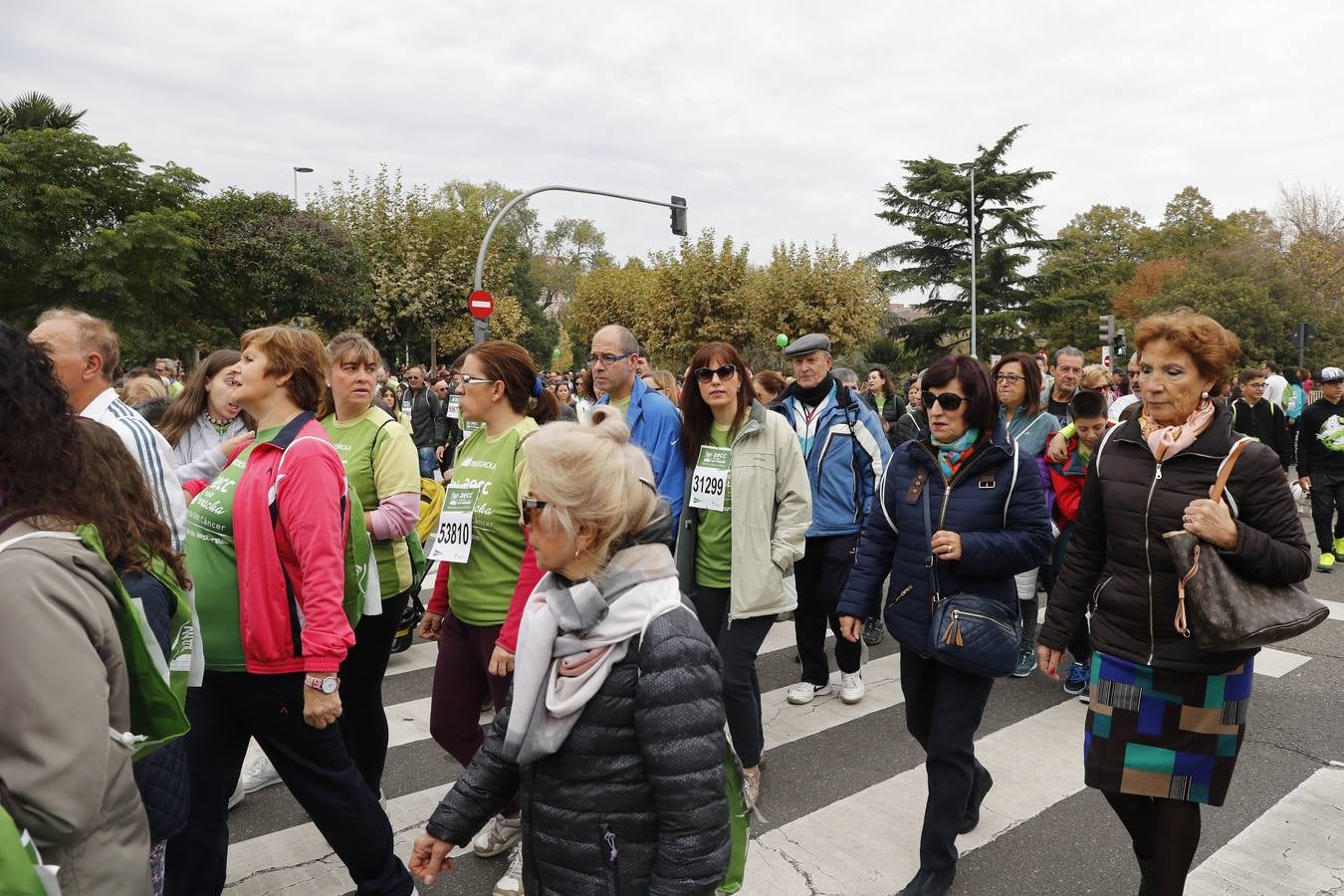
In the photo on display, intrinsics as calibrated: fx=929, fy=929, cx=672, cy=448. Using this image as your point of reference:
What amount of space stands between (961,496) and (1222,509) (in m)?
0.93

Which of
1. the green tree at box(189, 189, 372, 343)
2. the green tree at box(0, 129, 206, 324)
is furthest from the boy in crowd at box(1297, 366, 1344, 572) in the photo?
the green tree at box(189, 189, 372, 343)

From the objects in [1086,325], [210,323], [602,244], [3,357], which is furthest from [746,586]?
[602,244]

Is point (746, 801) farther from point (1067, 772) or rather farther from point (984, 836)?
point (1067, 772)

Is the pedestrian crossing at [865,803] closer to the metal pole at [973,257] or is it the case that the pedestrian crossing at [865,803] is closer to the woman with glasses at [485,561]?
the woman with glasses at [485,561]

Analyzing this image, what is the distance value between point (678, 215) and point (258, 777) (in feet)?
57.5

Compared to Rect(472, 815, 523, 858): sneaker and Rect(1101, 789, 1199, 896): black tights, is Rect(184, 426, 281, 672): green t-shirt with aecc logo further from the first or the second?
Rect(1101, 789, 1199, 896): black tights

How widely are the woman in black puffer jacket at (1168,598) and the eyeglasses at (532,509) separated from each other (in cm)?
182

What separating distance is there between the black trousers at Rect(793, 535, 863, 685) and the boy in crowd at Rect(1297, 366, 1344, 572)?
6096mm

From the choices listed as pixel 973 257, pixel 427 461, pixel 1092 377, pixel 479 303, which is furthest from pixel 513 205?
pixel 973 257

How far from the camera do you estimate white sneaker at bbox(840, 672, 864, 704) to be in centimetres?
533

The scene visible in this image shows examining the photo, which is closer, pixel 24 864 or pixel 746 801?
pixel 24 864

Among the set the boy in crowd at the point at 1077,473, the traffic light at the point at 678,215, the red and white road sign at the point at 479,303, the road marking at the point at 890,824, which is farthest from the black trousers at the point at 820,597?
the traffic light at the point at 678,215

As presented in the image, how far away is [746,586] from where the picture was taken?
4016 millimetres

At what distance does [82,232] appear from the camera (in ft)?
78.4
